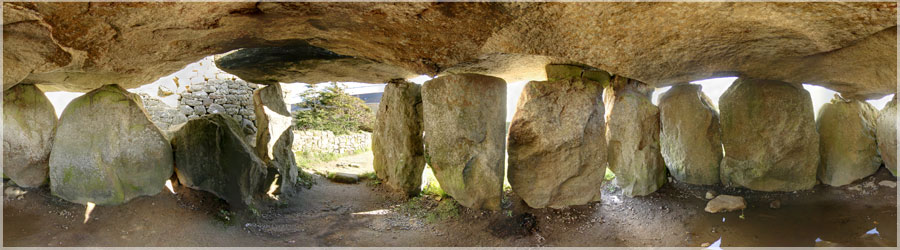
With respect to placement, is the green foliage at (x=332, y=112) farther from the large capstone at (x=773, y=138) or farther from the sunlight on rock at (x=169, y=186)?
the large capstone at (x=773, y=138)

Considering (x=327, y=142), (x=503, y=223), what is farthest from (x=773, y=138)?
(x=327, y=142)

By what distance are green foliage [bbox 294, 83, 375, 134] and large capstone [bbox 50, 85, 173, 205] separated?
8.09m

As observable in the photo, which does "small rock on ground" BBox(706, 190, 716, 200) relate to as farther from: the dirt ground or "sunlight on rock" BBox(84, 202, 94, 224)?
"sunlight on rock" BBox(84, 202, 94, 224)

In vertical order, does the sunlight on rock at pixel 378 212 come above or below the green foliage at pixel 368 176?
above

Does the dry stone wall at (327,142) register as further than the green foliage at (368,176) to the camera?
Yes

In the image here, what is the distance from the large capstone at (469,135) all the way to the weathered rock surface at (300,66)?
1.46 meters

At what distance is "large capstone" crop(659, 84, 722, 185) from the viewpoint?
20.3 ft

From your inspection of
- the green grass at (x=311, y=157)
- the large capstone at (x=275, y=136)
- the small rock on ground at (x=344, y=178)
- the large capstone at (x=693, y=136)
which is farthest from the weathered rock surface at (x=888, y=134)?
the green grass at (x=311, y=157)

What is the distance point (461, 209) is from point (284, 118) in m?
3.93

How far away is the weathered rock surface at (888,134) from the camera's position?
5293mm

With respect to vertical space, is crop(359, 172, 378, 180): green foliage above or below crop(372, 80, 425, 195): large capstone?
below

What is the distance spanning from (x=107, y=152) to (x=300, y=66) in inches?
105

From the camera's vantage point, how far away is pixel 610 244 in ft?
15.8

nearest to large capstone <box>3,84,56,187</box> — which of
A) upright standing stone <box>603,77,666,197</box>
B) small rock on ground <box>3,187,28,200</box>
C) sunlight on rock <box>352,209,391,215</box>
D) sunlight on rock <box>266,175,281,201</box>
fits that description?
small rock on ground <box>3,187,28,200</box>
